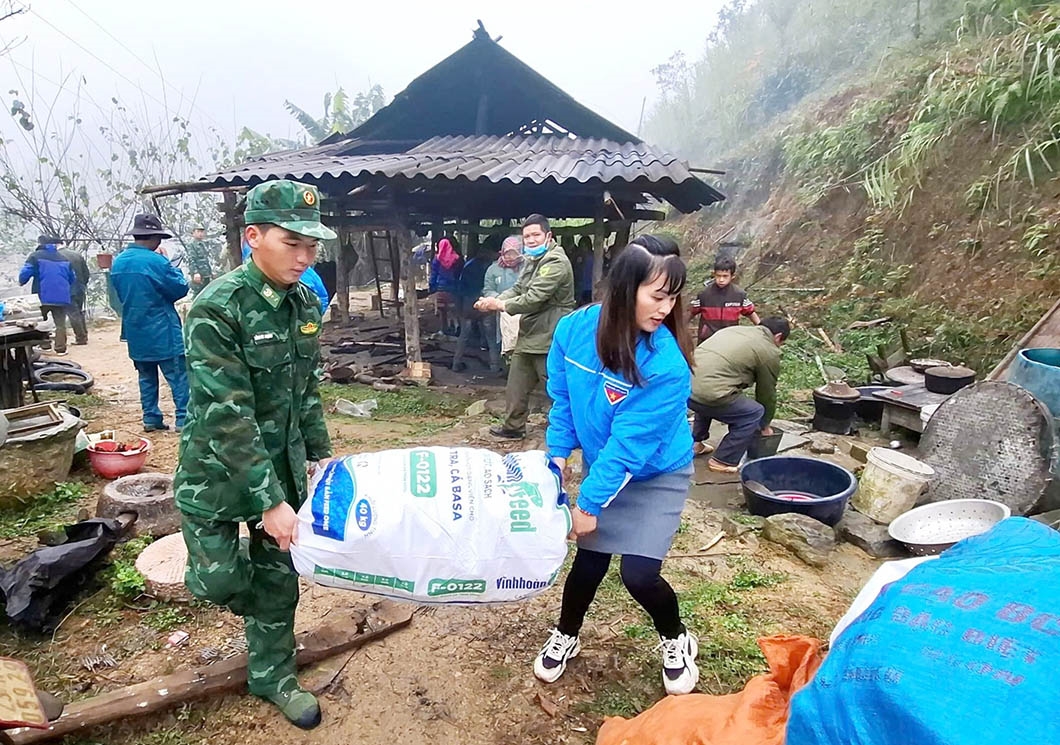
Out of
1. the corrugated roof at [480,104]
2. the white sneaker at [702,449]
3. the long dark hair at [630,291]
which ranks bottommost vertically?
the white sneaker at [702,449]

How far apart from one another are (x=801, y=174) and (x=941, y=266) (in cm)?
477

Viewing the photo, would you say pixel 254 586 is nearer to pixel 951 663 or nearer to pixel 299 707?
pixel 299 707

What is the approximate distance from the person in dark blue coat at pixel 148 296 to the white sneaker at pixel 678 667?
4934 mm

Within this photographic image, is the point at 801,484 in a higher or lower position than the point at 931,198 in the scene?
lower

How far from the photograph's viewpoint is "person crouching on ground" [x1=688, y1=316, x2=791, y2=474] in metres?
4.80

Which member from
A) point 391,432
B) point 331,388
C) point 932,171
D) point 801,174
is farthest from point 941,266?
point 331,388

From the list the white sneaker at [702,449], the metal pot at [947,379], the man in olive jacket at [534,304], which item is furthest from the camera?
the metal pot at [947,379]

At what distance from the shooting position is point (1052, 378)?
4.24 m

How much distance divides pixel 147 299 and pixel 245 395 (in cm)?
Result: 448

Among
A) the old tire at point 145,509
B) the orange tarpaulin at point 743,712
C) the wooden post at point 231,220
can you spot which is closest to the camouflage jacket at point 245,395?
the orange tarpaulin at point 743,712

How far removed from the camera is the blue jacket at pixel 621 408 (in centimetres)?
204

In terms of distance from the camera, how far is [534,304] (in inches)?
215

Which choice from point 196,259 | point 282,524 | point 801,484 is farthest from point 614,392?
point 196,259

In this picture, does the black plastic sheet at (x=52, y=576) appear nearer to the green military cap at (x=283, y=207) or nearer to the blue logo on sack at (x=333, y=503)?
the blue logo on sack at (x=333, y=503)
